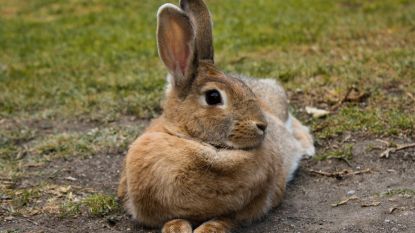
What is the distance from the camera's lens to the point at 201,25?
5297 mm

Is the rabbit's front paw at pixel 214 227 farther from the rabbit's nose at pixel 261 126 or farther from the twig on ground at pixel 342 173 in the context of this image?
the twig on ground at pixel 342 173

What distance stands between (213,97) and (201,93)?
10 cm

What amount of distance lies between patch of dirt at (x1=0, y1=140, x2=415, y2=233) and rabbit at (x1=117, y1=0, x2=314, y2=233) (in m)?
0.21

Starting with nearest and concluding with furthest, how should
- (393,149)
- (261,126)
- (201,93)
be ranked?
(261,126) < (201,93) < (393,149)

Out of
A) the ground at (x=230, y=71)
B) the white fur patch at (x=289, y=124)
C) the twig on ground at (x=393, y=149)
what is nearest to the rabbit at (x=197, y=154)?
the ground at (x=230, y=71)

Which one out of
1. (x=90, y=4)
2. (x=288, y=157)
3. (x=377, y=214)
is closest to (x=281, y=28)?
(x=90, y=4)

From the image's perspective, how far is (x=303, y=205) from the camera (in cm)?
539

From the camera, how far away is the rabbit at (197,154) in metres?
4.58

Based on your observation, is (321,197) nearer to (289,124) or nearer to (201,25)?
(289,124)

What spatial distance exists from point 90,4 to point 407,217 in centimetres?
973

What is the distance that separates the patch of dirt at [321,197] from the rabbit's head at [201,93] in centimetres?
70

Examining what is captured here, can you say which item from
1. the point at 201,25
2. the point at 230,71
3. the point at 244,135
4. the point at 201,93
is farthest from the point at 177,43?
the point at 230,71

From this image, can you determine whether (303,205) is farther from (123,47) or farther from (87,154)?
(123,47)

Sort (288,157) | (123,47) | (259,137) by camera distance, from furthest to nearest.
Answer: (123,47) → (288,157) → (259,137)
